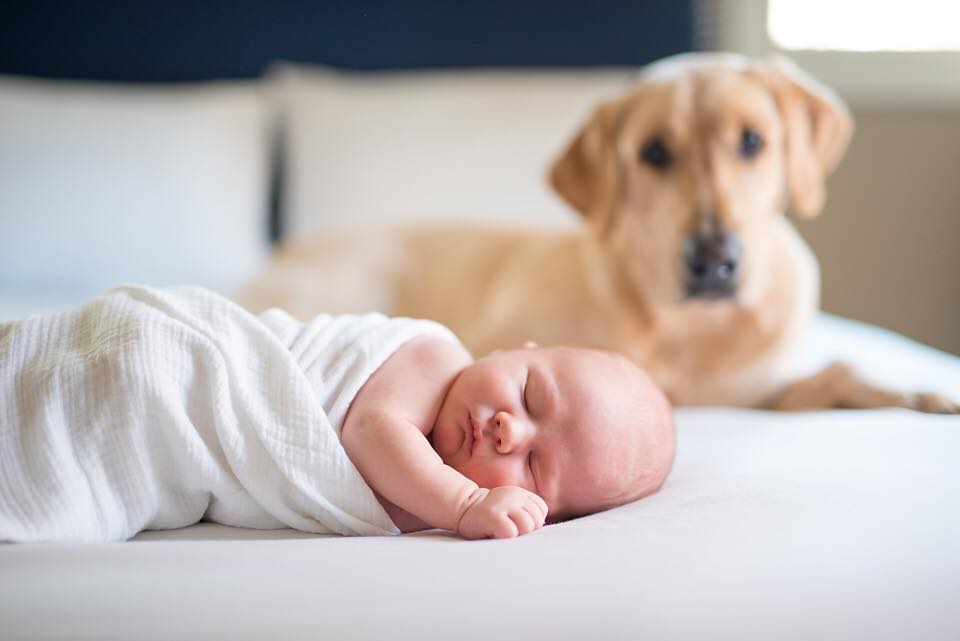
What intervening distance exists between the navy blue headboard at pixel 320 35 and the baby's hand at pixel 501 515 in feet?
7.21

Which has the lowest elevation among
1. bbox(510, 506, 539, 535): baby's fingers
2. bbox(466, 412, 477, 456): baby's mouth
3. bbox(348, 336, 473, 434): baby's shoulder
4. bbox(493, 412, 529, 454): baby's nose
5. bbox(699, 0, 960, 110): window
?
bbox(510, 506, 539, 535): baby's fingers

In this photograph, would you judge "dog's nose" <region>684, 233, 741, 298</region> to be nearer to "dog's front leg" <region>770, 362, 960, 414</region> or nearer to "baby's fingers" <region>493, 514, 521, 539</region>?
"dog's front leg" <region>770, 362, 960, 414</region>

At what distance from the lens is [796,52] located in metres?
2.94

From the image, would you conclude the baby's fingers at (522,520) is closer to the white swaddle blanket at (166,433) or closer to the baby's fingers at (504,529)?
the baby's fingers at (504,529)

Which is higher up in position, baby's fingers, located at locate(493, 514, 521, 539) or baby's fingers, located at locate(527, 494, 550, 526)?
baby's fingers, located at locate(493, 514, 521, 539)

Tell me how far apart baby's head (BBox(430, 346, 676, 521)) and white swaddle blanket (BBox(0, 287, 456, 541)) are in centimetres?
11

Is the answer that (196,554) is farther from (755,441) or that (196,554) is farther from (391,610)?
(755,441)

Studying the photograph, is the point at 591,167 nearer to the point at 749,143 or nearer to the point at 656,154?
the point at 656,154

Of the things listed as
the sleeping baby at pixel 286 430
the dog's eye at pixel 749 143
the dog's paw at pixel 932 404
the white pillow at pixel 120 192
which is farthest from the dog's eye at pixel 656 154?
the white pillow at pixel 120 192

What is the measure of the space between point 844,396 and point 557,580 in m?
0.88

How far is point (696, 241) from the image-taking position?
157 centimetres

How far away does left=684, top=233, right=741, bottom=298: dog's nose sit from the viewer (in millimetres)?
1561

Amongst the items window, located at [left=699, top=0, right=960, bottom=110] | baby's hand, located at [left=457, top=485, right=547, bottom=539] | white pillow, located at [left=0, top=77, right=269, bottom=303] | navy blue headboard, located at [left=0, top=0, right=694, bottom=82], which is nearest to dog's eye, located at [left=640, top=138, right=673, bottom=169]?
baby's hand, located at [left=457, top=485, right=547, bottom=539]

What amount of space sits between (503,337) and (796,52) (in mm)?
1762
